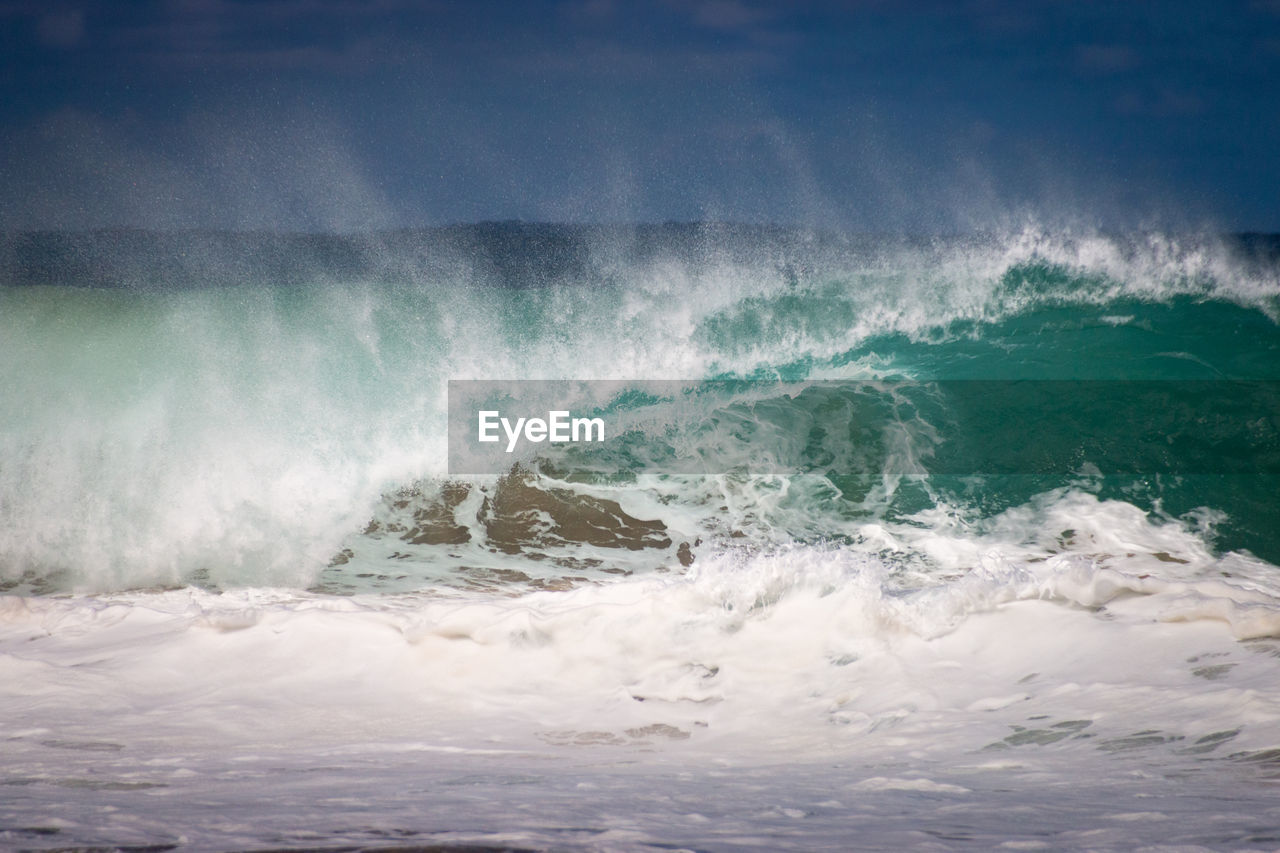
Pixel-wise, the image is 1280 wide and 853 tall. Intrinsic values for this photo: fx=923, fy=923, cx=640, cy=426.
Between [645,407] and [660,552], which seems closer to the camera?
[660,552]

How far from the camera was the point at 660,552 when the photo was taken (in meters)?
6.75

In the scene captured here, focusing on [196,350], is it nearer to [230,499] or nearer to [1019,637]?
[230,499]

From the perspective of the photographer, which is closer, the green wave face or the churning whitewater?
the churning whitewater

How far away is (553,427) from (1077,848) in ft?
22.5

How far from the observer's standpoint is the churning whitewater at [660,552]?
2602 mm

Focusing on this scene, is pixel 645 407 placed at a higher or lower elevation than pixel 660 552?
higher

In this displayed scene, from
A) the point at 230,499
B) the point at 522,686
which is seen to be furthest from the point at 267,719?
the point at 230,499

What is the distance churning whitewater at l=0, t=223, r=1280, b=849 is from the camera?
2602 millimetres

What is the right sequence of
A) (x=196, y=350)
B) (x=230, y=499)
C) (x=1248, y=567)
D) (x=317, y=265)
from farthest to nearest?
(x=317, y=265) < (x=196, y=350) < (x=230, y=499) < (x=1248, y=567)

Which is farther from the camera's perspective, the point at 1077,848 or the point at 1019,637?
the point at 1019,637

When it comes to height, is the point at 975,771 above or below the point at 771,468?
below

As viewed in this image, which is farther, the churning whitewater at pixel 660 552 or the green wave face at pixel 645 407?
the green wave face at pixel 645 407

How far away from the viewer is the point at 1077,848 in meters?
1.99

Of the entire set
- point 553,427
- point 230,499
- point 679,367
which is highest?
point 679,367
